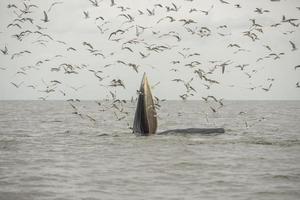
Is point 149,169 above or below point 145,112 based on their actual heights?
below

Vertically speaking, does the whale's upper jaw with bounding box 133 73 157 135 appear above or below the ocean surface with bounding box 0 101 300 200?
above

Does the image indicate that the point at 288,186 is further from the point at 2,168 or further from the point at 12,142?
the point at 12,142

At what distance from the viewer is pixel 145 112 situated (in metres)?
48.9

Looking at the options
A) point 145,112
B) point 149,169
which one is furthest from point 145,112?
point 149,169

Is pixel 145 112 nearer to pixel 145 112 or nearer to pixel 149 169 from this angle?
pixel 145 112

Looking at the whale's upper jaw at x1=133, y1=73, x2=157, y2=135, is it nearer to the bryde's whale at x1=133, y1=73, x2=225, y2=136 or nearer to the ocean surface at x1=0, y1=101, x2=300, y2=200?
the bryde's whale at x1=133, y1=73, x2=225, y2=136

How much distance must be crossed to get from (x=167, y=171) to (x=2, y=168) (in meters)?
9.08

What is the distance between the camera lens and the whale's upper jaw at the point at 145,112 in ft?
160

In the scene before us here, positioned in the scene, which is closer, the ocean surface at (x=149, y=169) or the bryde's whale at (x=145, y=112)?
the ocean surface at (x=149, y=169)

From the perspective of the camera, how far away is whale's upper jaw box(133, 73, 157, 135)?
48.9 m

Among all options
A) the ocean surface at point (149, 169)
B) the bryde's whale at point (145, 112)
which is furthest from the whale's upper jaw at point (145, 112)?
the ocean surface at point (149, 169)

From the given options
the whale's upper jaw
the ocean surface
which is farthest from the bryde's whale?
the ocean surface

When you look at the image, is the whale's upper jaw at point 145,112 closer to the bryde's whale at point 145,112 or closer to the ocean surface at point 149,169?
the bryde's whale at point 145,112

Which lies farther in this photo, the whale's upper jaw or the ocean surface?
the whale's upper jaw
